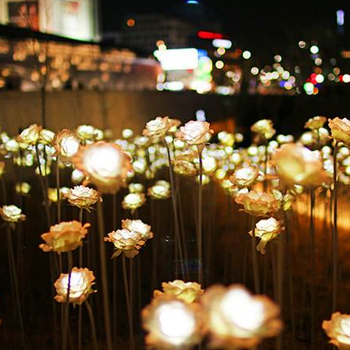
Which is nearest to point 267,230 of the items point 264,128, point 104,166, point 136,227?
point 136,227

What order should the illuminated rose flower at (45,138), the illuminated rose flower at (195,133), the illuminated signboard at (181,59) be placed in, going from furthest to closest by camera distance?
1. the illuminated signboard at (181,59)
2. the illuminated rose flower at (45,138)
3. the illuminated rose flower at (195,133)

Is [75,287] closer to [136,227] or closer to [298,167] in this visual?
[136,227]

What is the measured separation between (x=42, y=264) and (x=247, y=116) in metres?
9.40

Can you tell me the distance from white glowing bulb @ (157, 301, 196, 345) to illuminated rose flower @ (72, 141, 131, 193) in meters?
0.26

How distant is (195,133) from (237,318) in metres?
1.11

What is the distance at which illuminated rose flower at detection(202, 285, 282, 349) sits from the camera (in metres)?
0.79

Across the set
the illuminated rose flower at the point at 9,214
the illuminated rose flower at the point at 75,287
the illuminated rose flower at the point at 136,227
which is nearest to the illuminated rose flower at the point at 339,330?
→ the illuminated rose flower at the point at 75,287

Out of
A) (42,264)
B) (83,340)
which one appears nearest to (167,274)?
(83,340)

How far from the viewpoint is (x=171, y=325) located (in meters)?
0.90

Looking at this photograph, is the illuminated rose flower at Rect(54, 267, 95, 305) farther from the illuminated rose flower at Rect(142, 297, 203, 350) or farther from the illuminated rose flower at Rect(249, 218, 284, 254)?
the illuminated rose flower at Rect(142, 297, 203, 350)

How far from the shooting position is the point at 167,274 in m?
2.76

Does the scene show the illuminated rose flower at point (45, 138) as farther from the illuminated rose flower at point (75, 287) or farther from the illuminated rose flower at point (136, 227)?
the illuminated rose flower at point (75, 287)

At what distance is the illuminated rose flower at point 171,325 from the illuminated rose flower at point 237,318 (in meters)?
0.07

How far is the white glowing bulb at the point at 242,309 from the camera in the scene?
31.6 inches
